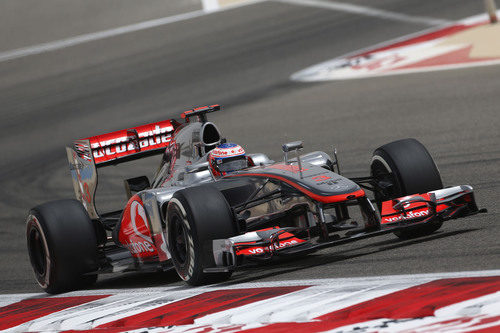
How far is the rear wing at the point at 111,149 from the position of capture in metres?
10.5

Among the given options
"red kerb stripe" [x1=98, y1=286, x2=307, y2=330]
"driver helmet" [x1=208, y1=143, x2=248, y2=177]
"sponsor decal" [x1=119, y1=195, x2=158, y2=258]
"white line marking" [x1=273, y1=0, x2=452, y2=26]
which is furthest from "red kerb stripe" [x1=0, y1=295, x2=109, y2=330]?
"white line marking" [x1=273, y1=0, x2=452, y2=26]

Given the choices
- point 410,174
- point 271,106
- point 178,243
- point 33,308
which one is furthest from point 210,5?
point 178,243

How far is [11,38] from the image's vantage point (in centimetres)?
3250

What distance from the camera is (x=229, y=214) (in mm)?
7617

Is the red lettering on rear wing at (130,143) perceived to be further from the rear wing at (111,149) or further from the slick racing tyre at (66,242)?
the slick racing tyre at (66,242)

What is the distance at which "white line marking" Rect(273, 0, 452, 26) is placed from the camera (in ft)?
88.5

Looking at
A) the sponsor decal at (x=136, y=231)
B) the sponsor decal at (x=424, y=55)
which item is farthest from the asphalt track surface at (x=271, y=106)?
the sponsor decal at (x=424, y=55)

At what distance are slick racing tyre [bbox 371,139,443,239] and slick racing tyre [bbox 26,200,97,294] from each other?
279 centimetres

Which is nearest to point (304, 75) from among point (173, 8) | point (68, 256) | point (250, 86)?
point (250, 86)

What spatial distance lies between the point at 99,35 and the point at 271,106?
1263cm

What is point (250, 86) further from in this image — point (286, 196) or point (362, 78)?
point (286, 196)

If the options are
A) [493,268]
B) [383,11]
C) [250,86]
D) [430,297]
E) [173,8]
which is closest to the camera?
[430,297]

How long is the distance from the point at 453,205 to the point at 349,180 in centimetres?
87

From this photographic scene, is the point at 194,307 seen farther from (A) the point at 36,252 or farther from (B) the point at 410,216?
(A) the point at 36,252
